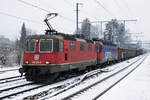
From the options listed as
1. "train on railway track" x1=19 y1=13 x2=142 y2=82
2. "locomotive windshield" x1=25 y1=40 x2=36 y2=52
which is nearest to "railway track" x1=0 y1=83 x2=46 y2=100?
"train on railway track" x1=19 y1=13 x2=142 y2=82

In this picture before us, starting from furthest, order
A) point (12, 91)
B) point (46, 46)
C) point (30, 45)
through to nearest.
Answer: point (30, 45)
point (46, 46)
point (12, 91)

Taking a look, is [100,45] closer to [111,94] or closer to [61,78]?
[61,78]

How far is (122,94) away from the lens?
902 centimetres

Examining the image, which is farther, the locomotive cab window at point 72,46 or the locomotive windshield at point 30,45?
the locomotive cab window at point 72,46

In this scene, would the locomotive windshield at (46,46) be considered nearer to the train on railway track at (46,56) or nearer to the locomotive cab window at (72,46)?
the train on railway track at (46,56)

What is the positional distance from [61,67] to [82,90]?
277cm

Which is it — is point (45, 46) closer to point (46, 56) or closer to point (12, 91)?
point (46, 56)

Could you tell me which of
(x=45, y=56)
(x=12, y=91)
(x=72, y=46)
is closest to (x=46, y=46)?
(x=45, y=56)

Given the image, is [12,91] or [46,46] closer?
[12,91]

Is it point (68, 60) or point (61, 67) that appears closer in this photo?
point (61, 67)

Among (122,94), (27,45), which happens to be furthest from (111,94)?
(27,45)

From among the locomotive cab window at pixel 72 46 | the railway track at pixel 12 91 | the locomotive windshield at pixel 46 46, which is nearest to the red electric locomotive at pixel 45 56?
the locomotive windshield at pixel 46 46

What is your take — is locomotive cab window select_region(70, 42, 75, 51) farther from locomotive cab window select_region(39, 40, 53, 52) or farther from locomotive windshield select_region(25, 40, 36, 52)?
locomotive windshield select_region(25, 40, 36, 52)

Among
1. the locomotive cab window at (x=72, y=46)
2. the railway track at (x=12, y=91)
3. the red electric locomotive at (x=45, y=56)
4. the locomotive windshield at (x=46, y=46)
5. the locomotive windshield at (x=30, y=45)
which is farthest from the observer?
the locomotive cab window at (x=72, y=46)
